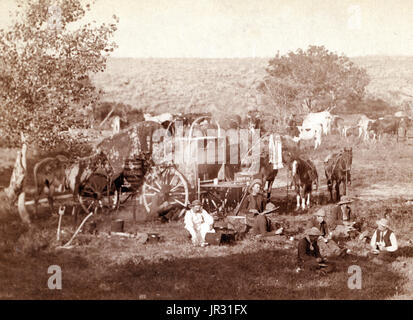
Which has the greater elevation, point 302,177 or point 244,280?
point 302,177

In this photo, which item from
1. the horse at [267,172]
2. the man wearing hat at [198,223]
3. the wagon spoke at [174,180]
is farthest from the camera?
the horse at [267,172]

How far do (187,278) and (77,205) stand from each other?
2817 millimetres

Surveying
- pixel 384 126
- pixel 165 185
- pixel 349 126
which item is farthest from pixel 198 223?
pixel 384 126

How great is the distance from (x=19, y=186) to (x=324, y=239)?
6278 millimetres

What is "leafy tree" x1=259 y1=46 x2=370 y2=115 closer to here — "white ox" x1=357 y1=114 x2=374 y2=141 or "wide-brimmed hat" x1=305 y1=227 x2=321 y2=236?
"white ox" x1=357 y1=114 x2=374 y2=141

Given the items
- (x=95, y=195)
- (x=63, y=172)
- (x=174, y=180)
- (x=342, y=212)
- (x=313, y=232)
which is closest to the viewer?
(x=313, y=232)

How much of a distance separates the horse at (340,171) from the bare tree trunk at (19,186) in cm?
679

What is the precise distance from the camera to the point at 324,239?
874 cm

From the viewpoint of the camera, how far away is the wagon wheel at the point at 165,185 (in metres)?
10.1

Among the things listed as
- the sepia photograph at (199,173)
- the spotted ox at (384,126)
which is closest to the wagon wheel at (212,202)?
the sepia photograph at (199,173)

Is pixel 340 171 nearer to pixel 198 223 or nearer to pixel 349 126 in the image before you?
pixel 349 126

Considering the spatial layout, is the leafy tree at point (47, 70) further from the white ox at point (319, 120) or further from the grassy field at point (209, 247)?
the white ox at point (319, 120)

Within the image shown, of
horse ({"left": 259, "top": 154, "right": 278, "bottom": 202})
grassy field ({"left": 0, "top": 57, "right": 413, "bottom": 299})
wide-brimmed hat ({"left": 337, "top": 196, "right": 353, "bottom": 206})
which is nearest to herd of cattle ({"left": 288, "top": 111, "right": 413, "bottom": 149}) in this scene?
grassy field ({"left": 0, "top": 57, "right": 413, "bottom": 299})

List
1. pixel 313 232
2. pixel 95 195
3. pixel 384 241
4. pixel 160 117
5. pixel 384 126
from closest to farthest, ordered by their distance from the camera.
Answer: pixel 313 232
pixel 384 241
pixel 95 195
pixel 160 117
pixel 384 126
